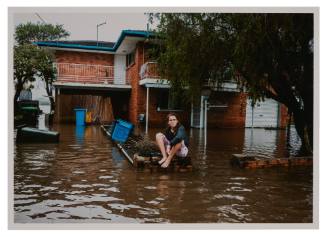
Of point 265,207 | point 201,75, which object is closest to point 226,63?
point 201,75

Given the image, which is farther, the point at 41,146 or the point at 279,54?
the point at 41,146

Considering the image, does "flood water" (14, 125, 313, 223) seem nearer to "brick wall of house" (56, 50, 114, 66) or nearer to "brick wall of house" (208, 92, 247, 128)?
"brick wall of house" (208, 92, 247, 128)

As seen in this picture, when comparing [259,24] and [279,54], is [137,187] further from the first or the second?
[279,54]

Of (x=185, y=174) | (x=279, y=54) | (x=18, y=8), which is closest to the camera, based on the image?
(x=18, y=8)

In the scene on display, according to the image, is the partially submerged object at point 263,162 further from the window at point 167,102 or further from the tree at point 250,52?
the window at point 167,102

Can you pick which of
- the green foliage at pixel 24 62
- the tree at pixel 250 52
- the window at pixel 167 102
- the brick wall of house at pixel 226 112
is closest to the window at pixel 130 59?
the window at pixel 167 102

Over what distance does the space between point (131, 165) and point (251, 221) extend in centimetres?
400

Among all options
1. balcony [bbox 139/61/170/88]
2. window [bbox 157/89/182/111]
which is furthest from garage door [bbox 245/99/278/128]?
balcony [bbox 139/61/170/88]

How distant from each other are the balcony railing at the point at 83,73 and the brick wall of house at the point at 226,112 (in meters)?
6.57

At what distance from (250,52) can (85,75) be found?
51.5ft

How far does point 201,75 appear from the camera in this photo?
10977 mm

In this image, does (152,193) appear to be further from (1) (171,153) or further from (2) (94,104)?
(2) (94,104)

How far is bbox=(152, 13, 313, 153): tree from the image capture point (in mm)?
8336

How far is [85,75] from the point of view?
2295 centimetres
